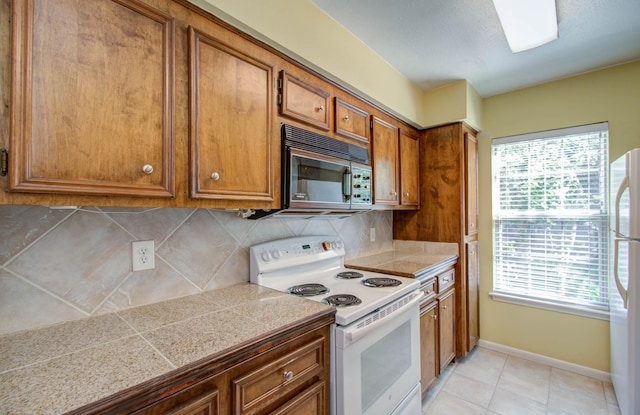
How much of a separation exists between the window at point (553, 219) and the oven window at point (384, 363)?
1.64m

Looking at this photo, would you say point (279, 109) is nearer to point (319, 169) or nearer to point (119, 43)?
point (319, 169)

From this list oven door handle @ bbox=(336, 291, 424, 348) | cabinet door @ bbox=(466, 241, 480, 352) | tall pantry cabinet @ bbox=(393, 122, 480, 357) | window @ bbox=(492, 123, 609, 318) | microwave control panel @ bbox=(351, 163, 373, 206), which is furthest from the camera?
cabinet door @ bbox=(466, 241, 480, 352)

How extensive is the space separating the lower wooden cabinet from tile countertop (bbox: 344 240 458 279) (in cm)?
8

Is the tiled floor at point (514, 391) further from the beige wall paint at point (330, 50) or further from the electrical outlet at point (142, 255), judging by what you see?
the beige wall paint at point (330, 50)

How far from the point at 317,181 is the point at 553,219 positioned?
2.28 meters

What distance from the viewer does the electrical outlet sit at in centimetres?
123

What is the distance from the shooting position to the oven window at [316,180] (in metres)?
1.46

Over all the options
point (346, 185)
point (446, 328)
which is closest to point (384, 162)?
point (346, 185)

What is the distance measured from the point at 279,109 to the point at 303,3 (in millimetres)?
578

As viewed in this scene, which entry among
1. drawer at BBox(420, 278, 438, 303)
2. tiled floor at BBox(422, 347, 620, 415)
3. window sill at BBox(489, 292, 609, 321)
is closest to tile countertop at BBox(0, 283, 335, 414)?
drawer at BBox(420, 278, 438, 303)

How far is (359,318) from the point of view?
1327 millimetres

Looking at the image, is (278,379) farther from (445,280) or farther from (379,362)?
(445,280)

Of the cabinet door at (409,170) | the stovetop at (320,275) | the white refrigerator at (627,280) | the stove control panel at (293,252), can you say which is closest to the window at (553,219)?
the white refrigerator at (627,280)

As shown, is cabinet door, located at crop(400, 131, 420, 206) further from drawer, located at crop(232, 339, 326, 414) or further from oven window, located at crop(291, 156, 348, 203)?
drawer, located at crop(232, 339, 326, 414)
